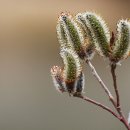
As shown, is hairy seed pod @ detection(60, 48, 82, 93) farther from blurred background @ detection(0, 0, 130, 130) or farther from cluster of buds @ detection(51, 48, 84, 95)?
blurred background @ detection(0, 0, 130, 130)

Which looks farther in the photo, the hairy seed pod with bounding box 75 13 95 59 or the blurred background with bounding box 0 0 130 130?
the blurred background with bounding box 0 0 130 130

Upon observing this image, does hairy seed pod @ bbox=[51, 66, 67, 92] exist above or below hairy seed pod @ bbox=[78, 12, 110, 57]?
below

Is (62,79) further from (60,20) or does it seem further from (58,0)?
(58,0)

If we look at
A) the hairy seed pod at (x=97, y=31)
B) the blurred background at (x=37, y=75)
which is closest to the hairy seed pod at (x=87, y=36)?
the hairy seed pod at (x=97, y=31)

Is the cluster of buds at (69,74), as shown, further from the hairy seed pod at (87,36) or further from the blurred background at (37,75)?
the blurred background at (37,75)

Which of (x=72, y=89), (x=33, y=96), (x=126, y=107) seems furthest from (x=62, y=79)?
(x=126, y=107)

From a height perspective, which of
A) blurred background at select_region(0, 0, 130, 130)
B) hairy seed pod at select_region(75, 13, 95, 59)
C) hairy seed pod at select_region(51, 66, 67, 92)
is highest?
blurred background at select_region(0, 0, 130, 130)

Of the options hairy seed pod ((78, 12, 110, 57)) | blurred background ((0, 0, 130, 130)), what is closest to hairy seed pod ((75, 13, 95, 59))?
hairy seed pod ((78, 12, 110, 57))
